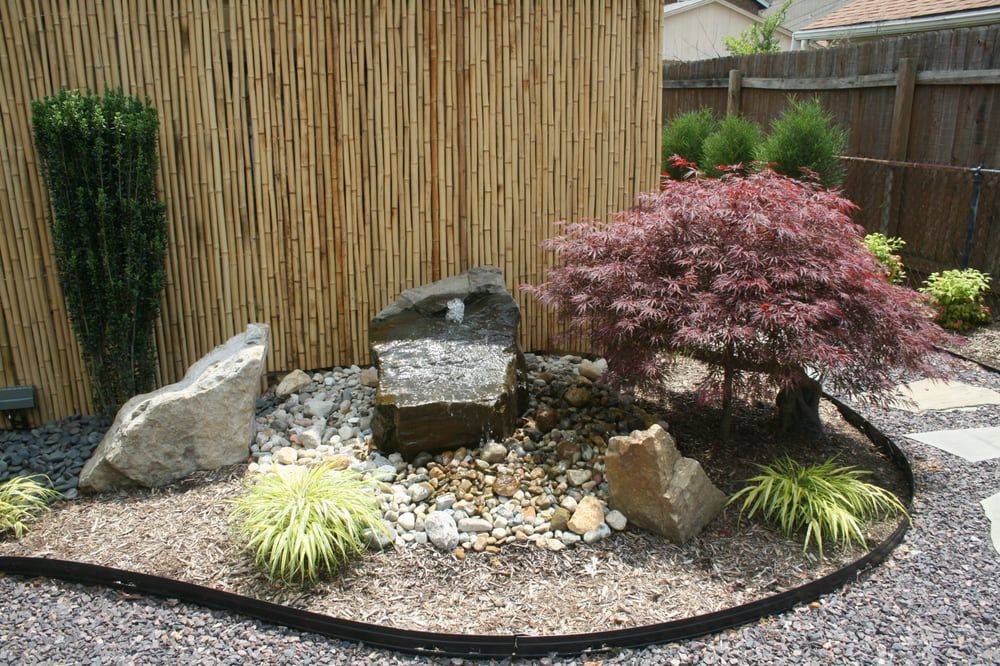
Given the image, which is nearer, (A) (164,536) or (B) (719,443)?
(A) (164,536)

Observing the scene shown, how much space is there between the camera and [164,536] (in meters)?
3.85

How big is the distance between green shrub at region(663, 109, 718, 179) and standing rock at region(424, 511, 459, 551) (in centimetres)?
830

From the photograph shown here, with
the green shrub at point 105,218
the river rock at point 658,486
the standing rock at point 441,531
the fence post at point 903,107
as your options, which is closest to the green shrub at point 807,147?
the fence post at point 903,107

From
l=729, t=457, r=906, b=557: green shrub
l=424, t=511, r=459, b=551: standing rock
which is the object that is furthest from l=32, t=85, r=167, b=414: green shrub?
l=729, t=457, r=906, b=557: green shrub

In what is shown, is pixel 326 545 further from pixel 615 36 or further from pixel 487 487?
pixel 615 36

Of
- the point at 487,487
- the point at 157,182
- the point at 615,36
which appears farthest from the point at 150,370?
the point at 615,36

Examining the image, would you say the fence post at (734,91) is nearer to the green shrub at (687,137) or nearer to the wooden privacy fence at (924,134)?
the green shrub at (687,137)

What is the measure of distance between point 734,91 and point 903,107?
370 centimetres

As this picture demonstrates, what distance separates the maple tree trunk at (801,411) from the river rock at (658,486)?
102 centimetres

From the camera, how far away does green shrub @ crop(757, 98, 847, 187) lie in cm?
824

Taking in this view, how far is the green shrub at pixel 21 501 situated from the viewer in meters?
3.97

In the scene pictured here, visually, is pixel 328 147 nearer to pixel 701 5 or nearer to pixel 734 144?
pixel 734 144

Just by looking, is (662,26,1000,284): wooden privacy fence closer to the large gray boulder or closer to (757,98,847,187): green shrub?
(757,98,847,187): green shrub

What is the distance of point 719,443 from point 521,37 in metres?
2.97
